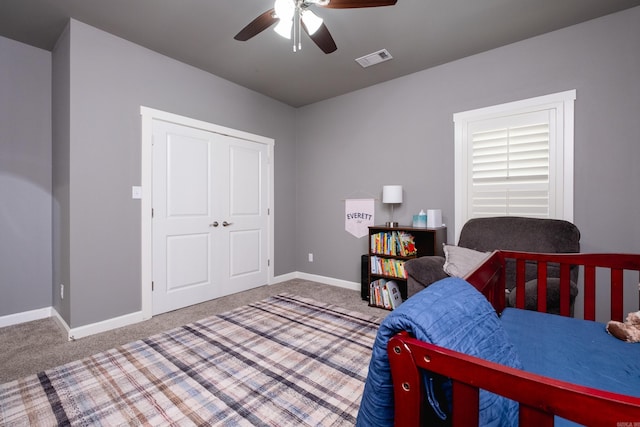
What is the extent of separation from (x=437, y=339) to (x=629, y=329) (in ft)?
4.10

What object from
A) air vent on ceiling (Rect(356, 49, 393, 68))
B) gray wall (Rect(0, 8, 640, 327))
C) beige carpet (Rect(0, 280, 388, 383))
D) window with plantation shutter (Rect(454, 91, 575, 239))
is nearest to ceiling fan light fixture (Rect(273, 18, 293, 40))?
air vent on ceiling (Rect(356, 49, 393, 68))

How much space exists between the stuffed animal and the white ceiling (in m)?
2.19

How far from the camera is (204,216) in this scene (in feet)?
10.5

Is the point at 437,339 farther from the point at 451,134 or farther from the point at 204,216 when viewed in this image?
the point at 204,216

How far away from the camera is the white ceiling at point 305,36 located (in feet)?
6.93

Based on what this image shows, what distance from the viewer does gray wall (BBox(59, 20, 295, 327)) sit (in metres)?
2.32

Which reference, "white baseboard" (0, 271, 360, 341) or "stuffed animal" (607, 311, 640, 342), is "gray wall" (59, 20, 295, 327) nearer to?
"white baseboard" (0, 271, 360, 341)

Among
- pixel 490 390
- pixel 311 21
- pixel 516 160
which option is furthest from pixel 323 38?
pixel 490 390

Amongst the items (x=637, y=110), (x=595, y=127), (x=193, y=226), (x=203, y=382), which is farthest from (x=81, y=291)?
(x=637, y=110)

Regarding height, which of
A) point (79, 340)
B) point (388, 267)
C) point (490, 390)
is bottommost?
point (79, 340)

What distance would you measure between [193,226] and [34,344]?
1.52 meters

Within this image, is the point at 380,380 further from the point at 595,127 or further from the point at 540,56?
the point at 540,56

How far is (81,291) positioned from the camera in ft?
7.69

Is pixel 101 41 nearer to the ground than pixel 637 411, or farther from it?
farther from it
